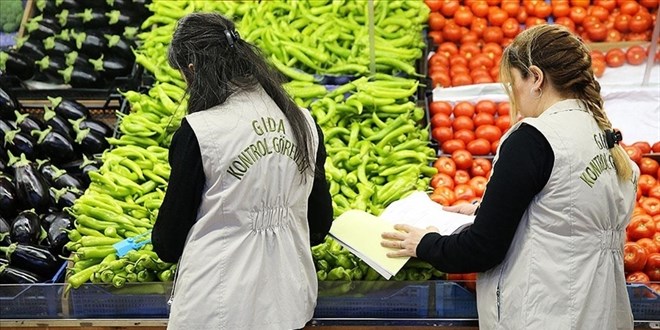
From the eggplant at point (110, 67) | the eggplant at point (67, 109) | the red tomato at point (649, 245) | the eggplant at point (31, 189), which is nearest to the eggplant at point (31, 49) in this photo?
the eggplant at point (110, 67)

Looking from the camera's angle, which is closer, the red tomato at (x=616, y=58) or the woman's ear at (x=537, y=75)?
the woman's ear at (x=537, y=75)

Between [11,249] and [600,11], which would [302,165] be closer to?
[11,249]

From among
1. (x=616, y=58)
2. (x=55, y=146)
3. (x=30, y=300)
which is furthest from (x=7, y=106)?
(x=616, y=58)

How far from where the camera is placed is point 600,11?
220 inches

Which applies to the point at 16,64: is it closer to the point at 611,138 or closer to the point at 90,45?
the point at 90,45

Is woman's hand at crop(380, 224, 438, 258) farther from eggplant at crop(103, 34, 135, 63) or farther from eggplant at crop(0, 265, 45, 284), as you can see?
eggplant at crop(103, 34, 135, 63)

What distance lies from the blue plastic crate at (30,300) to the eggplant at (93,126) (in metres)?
1.30

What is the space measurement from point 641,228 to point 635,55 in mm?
1963

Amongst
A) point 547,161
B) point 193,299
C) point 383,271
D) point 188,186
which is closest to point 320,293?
point 383,271

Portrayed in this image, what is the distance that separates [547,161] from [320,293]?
1235 mm

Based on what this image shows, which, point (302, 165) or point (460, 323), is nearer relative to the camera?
point (302, 165)

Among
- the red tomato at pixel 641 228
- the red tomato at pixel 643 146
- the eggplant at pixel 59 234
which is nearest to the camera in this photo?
the red tomato at pixel 641 228

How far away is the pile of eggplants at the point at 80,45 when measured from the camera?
206 inches

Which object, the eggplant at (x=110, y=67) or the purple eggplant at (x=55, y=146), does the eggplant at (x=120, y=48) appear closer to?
the eggplant at (x=110, y=67)
